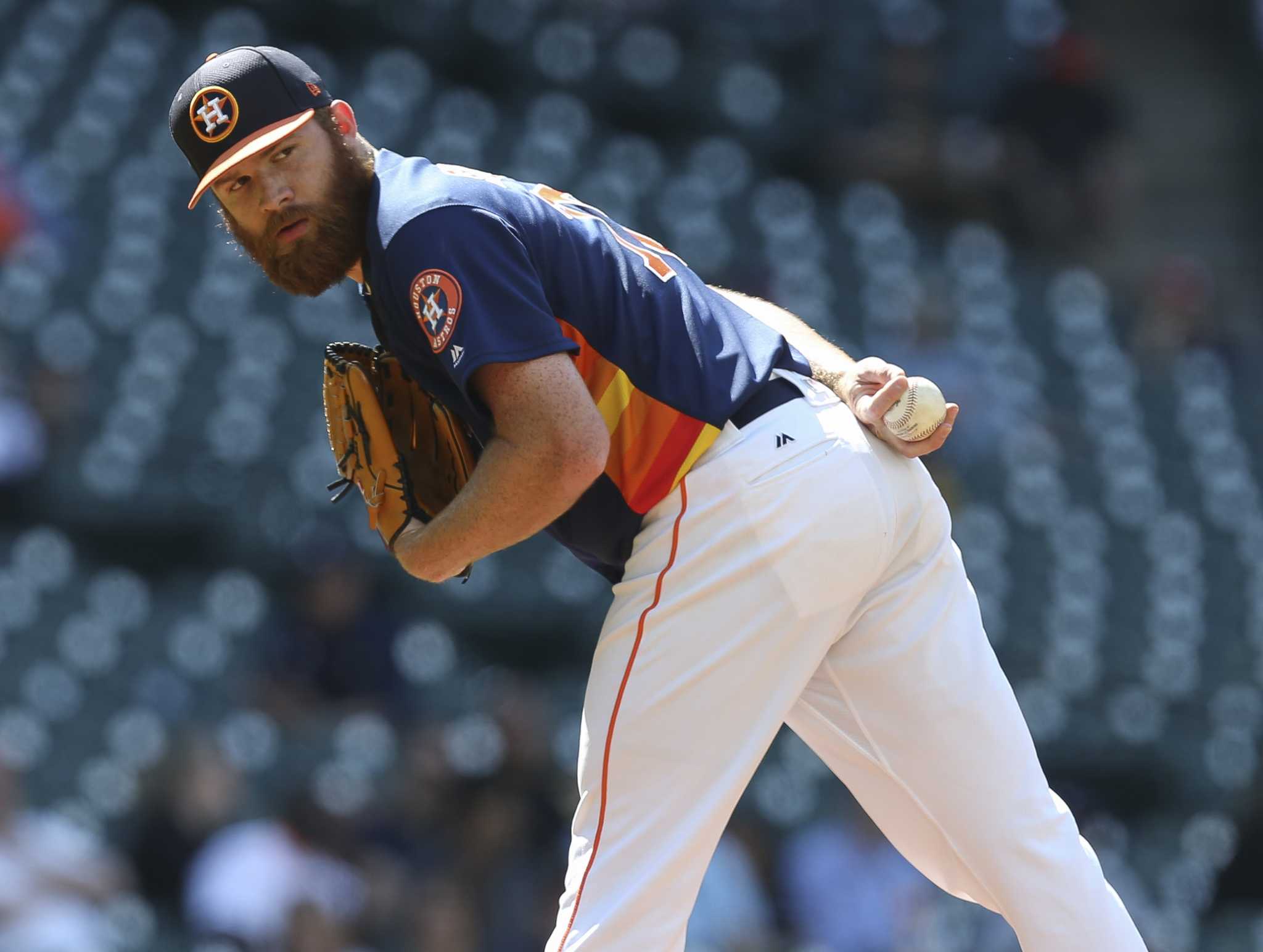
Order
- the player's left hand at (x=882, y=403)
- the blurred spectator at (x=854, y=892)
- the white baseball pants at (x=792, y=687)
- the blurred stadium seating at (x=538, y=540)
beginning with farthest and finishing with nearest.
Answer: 1. the blurred stadium seating at (x=538, y=540)
2. the blurred spectator at (x=854, y=892)
3. the player's left hand at (x=882, y=403)
4. the white baseball pants at (x=792, y=687)

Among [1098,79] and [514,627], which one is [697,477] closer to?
[514,627]

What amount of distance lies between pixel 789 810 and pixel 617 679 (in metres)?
4.09

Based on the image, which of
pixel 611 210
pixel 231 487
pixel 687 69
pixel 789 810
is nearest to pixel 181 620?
pixel 231 487

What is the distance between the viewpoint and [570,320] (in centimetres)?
274

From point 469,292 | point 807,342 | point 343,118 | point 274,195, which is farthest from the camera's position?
point 807,342

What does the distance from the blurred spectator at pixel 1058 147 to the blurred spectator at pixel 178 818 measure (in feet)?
21.0

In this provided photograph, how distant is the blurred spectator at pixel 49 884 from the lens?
5.34 metres

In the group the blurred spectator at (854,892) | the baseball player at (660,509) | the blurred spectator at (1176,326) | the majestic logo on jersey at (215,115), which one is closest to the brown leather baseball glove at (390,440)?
the baseball player at (660,509)

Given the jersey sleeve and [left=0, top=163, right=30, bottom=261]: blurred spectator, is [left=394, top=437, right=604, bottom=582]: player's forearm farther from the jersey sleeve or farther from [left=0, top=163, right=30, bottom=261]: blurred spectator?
[left=0, top=163, right=30, bottom=261]: blurred spectator

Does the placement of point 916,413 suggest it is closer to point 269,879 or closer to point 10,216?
point 269,879

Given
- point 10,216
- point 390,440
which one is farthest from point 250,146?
point 10,216

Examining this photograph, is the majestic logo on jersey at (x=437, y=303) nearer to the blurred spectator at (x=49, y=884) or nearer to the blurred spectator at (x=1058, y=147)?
the blurred spectator at (x=49, y=884)

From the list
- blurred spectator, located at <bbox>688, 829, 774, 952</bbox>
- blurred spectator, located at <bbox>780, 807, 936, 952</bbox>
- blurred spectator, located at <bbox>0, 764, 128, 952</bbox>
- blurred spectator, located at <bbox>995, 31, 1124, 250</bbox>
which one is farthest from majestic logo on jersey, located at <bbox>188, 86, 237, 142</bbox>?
blurred spectator, located at <bbox>995, 31, 1124, 250</bbox>

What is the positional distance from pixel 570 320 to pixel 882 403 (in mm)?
500
